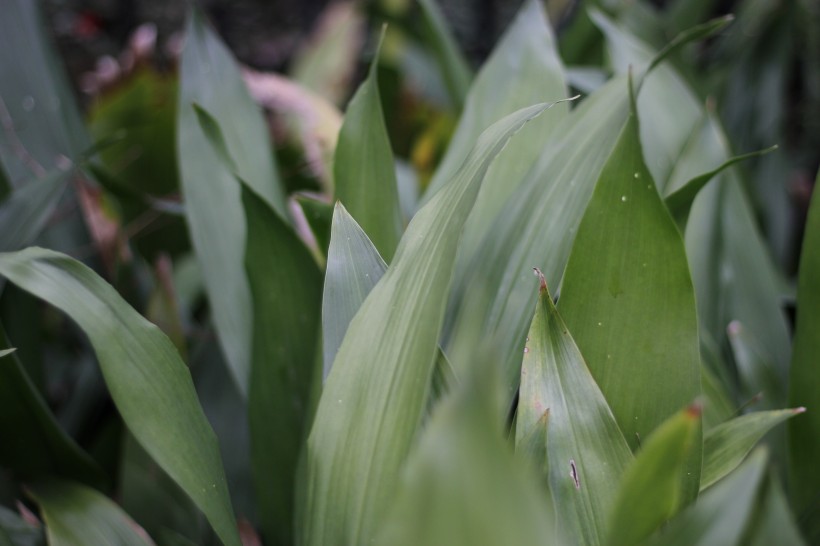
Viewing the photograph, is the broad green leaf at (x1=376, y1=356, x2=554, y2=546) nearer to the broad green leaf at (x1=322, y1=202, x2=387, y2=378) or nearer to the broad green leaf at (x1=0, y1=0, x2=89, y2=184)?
the broad green leaf at (x1=322, y1=202, x2=387, y2=378)

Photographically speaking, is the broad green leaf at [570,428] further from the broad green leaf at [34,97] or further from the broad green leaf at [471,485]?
the broad green leaf at [34,97]

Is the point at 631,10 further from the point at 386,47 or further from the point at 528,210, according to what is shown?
the point at 528,210

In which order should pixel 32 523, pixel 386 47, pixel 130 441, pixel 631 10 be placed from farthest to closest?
pixel 386 47 → pixel 631 10 → pixel 130 441 → pixel 32 523

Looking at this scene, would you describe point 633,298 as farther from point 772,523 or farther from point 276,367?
point 276,367

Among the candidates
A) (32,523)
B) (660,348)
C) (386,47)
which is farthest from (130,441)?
(386,47)

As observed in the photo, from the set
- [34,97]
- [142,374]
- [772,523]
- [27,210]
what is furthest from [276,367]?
[34,97]

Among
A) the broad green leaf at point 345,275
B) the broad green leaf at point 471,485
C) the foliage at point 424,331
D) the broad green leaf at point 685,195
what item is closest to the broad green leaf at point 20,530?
the foliage at point 424,331

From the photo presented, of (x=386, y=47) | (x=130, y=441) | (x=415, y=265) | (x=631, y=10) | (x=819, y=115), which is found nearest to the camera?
(x=415, y=265)
